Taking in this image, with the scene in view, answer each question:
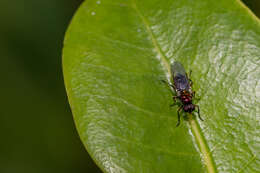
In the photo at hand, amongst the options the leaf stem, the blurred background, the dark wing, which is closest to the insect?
the dark wing

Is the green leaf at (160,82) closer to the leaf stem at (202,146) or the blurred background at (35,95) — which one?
the leaf stem at (202,146)

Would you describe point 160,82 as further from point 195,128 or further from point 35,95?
point 35,95

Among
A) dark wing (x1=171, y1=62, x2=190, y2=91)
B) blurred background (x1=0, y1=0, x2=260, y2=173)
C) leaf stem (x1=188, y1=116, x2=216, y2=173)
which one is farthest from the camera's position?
blurred background (x1=0, y1=0, x2=260, y2=173)

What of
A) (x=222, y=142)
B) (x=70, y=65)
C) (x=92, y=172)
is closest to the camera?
(x=222, y=142)

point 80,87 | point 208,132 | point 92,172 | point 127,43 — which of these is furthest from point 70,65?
point 92,172

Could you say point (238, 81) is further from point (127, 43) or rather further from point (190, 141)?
point (127, 43)

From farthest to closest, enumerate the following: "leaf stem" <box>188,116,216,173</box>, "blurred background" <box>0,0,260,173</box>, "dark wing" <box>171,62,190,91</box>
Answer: "blurred background" <box>0,0,260,173</box>
"dark wing" <box>171,62,190,91</box>
"leaf stem" <box>188,116,216,173</box>

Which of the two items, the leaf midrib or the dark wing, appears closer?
the leaf midrib

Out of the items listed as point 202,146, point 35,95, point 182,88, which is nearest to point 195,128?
point 202,146

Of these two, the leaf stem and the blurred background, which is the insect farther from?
the blurred background
